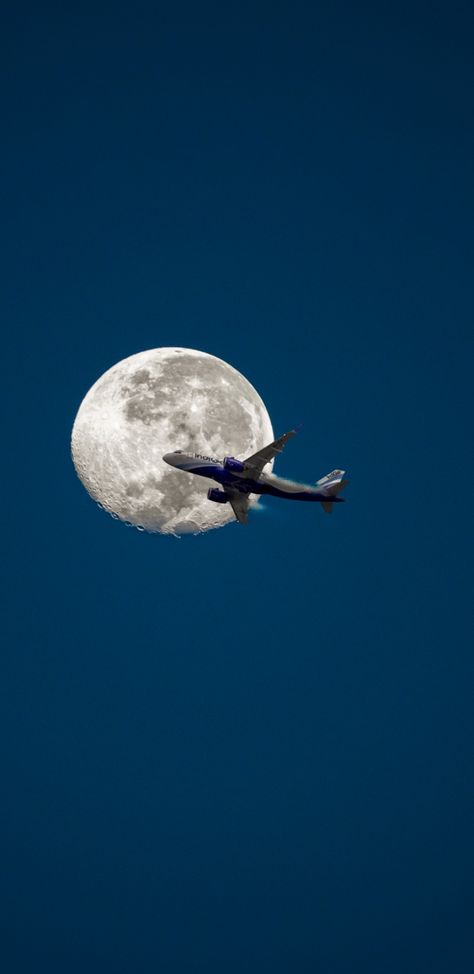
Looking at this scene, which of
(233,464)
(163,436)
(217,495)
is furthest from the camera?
(163,436)

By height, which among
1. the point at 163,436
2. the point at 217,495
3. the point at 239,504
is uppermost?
the point at 163,436

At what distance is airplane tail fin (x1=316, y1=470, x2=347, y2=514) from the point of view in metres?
77.8

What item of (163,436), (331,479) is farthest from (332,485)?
(163,436)

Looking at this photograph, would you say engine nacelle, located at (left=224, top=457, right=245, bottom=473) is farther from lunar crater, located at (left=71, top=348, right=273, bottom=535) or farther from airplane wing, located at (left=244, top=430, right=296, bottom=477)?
lunar crater, located at (left=71, top=348, right=273, bottom=535)

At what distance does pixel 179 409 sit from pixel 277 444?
1132cm

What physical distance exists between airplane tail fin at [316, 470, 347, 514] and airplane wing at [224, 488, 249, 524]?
4535mm

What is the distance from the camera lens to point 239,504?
75.7 metres

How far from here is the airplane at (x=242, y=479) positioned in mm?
73188

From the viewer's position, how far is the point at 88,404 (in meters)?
84.1

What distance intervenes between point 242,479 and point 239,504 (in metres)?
2.31

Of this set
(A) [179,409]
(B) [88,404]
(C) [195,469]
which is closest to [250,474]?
(C) [195,469]

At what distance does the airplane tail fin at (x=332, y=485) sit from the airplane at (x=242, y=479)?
0.34 feet

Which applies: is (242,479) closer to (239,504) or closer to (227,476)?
(227,476)

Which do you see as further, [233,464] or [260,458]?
[233,464]
